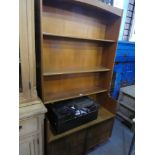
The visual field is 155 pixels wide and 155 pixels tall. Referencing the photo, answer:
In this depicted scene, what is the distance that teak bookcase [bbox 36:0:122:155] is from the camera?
1402 mm

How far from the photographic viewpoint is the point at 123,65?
113 inches

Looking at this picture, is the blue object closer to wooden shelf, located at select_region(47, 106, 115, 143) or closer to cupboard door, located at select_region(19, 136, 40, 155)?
wooden shelf, located at select_region(47, 106, 115, 143)

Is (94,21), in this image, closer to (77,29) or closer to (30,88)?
(77,29)

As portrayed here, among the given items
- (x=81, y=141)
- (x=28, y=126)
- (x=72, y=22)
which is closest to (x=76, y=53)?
(x=72, y=22)

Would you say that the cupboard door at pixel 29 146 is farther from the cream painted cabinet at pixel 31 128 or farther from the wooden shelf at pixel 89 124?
the wooden shelf at pixel 89 124

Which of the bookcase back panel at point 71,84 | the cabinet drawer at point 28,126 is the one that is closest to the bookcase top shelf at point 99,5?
the bookcase back panel at point 71,84

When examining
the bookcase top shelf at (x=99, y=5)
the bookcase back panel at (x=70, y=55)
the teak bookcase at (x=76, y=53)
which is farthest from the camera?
the bookcase back panel at (x=70, y=55)

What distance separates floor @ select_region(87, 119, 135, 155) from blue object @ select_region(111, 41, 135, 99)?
0.83 metres

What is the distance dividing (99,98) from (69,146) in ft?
2.93

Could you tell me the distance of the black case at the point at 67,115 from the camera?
1435mm

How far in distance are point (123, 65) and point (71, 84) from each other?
1.53m

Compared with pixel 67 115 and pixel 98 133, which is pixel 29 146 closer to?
pixel 67 115
